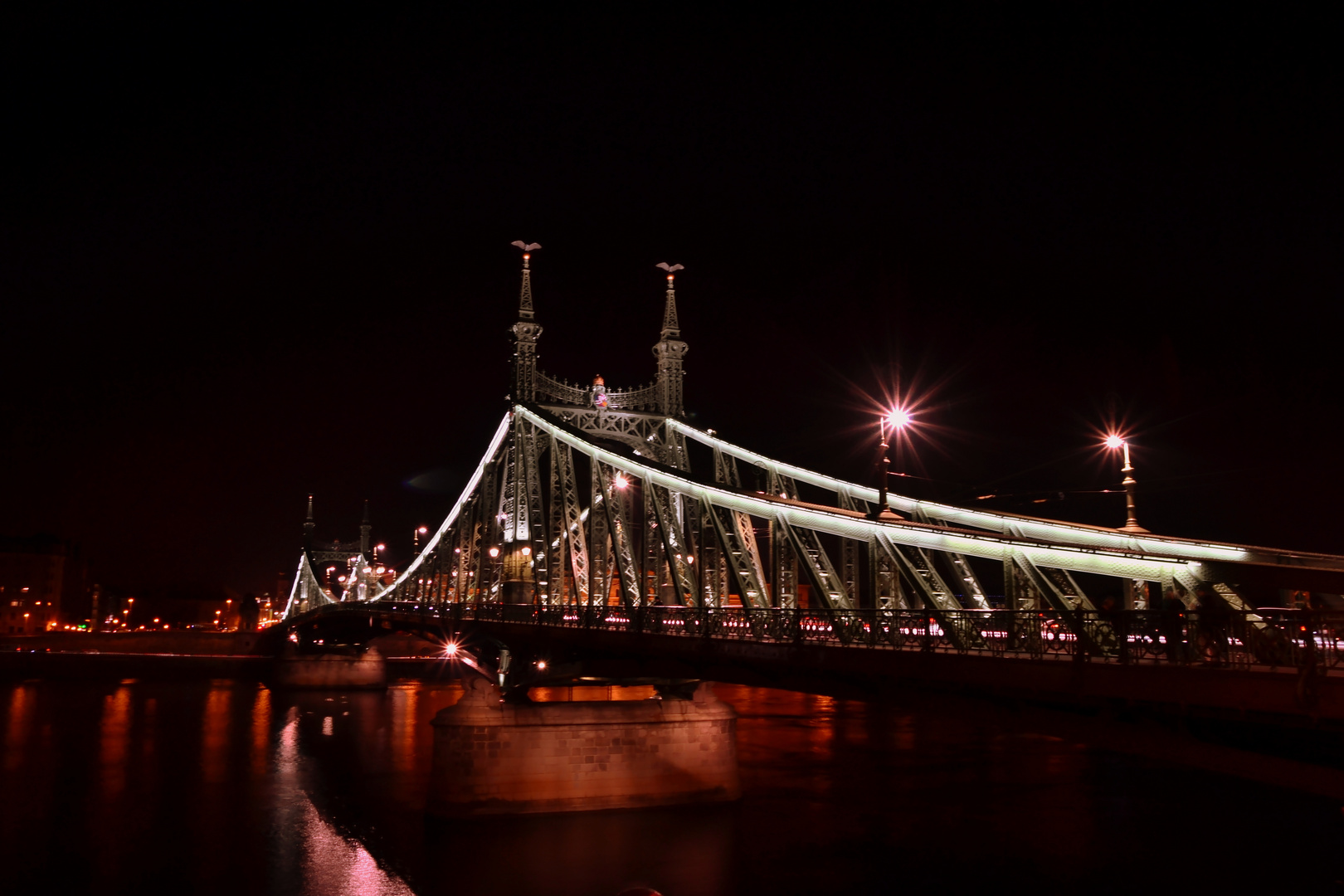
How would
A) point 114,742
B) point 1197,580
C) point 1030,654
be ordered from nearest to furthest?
point 1030,654, point 1197,580, point 114,742

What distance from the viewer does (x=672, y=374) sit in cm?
4434

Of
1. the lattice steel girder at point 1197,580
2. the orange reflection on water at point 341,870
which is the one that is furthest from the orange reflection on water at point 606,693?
the lattice steel girder at point 1197,580

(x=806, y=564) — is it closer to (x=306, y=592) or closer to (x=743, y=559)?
(x=743, y=559)

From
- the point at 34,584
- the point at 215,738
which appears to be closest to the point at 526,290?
the point at 215,738

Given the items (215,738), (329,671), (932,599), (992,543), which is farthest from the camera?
(329,671)

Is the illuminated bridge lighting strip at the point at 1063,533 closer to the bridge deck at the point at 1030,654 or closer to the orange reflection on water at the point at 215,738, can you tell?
the bridge deck at the point at 1030,654

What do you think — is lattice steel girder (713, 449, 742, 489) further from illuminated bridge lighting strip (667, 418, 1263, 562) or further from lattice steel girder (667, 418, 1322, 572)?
lattice steel girder (667, 418, 1322, 572)

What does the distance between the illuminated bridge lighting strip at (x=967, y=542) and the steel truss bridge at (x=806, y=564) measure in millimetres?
38

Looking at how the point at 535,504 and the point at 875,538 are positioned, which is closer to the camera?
the point at 875,538

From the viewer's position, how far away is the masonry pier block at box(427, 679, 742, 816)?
2423cm

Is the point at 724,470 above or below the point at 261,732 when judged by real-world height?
above

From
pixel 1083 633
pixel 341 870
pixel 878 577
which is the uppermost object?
pixel 878 577

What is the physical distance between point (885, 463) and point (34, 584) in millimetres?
117399

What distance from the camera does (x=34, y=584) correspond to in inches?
4341
